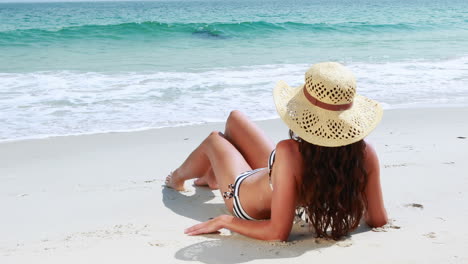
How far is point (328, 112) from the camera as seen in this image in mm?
2424

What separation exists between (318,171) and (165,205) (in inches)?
54.0

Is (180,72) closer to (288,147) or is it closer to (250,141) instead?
(250,141)

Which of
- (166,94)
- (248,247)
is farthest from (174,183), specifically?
(166,94)

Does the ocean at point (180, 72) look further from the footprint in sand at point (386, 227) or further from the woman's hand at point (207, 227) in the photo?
the footprint in sand at point (386, 227)

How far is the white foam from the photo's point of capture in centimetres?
591

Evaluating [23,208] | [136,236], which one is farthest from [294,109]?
[23,208]

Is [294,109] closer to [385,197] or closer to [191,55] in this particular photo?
[385,197]

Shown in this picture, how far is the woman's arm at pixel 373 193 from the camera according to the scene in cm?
265

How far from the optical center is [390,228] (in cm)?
286

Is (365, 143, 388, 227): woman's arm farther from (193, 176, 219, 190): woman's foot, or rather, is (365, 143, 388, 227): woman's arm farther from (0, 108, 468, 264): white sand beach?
(193, 176, 219, 190): woman's foot

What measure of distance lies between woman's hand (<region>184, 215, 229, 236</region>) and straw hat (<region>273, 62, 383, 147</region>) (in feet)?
2.35

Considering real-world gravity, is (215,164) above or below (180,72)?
above

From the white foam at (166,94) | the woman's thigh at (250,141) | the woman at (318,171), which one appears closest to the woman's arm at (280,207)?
the woman at (318,171)

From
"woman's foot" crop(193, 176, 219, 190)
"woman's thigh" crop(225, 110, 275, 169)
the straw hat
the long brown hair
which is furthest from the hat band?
"woman's foot" crop(193, 176, 219, 190)
